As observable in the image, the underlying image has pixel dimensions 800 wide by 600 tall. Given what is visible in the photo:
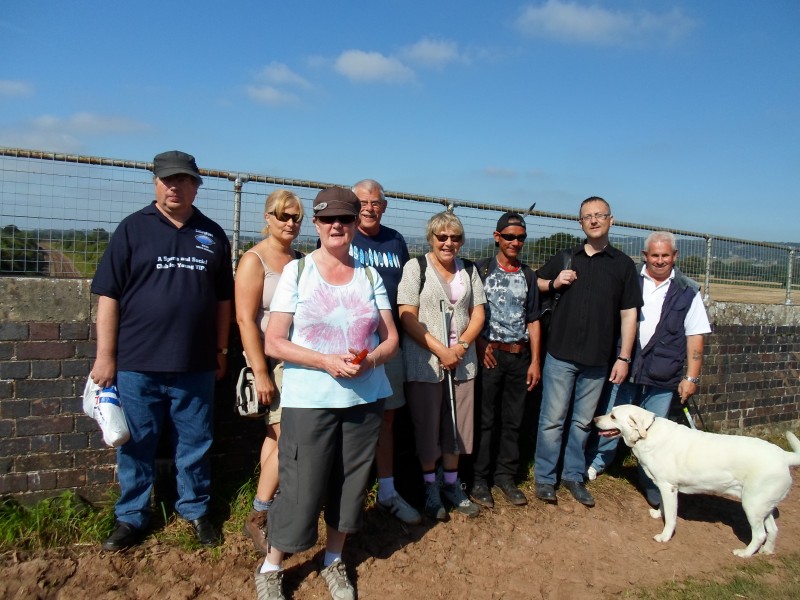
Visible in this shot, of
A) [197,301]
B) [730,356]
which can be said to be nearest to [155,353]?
[197,301]

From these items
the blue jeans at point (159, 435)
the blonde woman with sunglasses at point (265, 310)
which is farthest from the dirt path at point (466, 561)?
the blonde woman with sunglasses at point (265, 310)

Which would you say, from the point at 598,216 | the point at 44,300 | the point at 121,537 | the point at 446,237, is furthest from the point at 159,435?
the point at 598,216

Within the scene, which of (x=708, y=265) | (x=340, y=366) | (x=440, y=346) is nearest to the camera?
(x=340, y=366)

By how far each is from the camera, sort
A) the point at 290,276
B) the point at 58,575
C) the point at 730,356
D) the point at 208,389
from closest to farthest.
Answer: the point at 290,276
the point at 58,575
the point at 208,389
the point at 730,356

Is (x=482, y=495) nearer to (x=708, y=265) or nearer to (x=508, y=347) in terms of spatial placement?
(x=508, y=347)

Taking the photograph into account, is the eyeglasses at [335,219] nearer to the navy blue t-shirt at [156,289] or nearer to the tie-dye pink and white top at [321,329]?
the tie-dye pink and white top at [321,329]

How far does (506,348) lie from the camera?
14.2 feet

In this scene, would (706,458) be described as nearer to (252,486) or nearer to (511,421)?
(511,421)

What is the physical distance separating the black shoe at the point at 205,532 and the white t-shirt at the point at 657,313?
11.4 feet

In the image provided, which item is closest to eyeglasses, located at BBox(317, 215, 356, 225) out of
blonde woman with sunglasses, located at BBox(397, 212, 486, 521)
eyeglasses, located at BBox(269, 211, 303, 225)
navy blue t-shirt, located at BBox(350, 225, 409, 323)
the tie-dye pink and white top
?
the tie-dye pink and white top

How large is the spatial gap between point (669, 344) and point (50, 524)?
4562 mm

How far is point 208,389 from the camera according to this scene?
3.61 m

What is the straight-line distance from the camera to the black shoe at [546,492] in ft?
15.1

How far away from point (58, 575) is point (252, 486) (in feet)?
4.18
